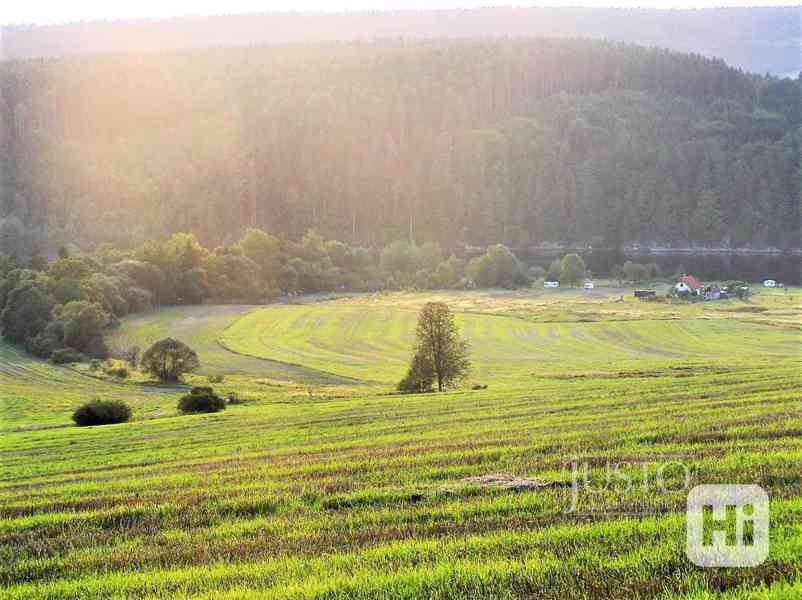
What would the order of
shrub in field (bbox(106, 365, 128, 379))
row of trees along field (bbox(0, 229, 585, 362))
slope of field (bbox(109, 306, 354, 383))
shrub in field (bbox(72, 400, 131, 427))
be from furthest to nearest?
row of trees along field (bbox(0, 229, 585, 362)) < slope of field (bbox(109, 306, 354, 383)) < shrub in field (bbox(106, 365, 128, 379)) < shrub in field (bbox(72, 400, 131, 427))

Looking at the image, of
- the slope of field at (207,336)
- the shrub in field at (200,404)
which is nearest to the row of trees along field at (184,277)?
the slope of field at (207,336)

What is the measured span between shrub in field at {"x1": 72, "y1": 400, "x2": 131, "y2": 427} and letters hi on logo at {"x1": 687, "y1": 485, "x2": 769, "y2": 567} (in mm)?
34274

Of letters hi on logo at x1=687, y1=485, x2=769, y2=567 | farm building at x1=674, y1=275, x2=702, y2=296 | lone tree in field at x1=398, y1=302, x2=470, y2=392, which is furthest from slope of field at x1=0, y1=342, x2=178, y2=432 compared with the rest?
farm building at x1=674, y1=275, x2=702, y2=296

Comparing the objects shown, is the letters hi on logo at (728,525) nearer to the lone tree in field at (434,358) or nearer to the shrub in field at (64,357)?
the lone tree in field at (434,358)

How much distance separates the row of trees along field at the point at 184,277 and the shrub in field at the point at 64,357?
132 millimetres

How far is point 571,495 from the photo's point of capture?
1104cm

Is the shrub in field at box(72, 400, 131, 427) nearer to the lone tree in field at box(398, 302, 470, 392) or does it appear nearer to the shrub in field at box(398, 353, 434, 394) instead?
the shrub in field at box(398, 353, 434, 394)

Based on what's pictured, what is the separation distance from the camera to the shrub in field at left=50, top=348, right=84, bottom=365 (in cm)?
7594

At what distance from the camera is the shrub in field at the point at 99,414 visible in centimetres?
3812

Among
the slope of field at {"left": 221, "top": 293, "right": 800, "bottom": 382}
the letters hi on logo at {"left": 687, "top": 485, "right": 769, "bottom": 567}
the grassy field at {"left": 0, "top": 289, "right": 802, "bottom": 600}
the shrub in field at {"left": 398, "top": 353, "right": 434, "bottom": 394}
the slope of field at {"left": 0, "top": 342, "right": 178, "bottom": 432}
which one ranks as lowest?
the slope of field at {"left": 221, "top": 293, "right": 800, "bottom": 382}

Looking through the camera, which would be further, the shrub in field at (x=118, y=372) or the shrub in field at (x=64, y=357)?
the shrub in field at (x=64, y=357)

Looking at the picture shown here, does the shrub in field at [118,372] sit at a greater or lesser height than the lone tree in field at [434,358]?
lesser

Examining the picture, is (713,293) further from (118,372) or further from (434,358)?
(118,372)

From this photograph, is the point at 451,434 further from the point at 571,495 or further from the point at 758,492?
the point at 758,492
